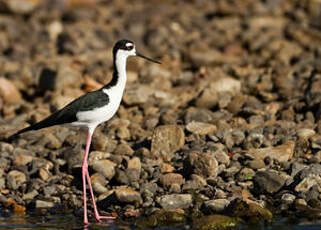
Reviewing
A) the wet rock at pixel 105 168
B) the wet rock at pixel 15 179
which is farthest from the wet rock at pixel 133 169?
the wet rock at pixel 15 179

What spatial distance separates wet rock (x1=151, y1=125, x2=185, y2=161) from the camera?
9859 mm

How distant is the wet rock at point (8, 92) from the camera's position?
13.4 m

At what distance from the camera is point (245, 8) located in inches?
733

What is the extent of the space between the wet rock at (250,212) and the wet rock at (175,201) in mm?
627

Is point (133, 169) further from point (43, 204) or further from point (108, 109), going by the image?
point (43, 204)

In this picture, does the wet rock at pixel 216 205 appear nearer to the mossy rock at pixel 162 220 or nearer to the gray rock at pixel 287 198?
the mossy rock at pixel 162 220

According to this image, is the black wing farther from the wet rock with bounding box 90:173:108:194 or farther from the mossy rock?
the mossy rock

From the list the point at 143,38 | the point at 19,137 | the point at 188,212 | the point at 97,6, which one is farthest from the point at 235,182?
the point at 97,6

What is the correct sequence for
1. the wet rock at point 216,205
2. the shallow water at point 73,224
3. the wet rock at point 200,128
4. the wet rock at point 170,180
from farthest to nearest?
1. the wet rock at point 200,128
2. the wet rock at point 170,180
3. the wet rock at point 216,205
4. the shallow water at point 73,224

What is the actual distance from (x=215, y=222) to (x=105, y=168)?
2.33 meters

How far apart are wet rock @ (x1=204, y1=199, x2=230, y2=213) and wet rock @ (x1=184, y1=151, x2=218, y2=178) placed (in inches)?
32.9

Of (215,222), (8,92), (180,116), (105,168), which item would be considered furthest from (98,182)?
(8,92)

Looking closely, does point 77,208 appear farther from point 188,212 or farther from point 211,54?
point 211,54

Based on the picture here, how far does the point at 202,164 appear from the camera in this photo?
8.98 meters
